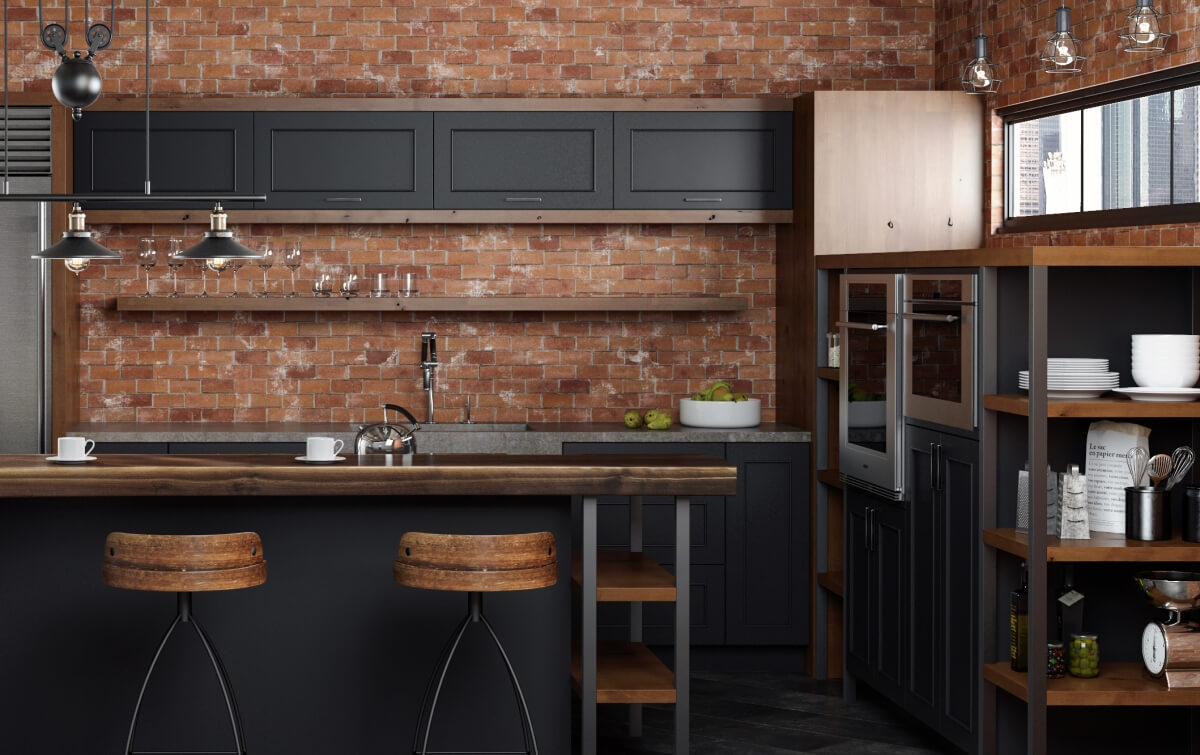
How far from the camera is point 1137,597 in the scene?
4.26 m

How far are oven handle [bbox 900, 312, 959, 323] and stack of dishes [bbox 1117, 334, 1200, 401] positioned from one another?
593 mm

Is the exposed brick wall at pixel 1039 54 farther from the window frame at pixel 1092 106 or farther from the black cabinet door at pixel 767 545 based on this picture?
the black cabinet door at pixel 767 545

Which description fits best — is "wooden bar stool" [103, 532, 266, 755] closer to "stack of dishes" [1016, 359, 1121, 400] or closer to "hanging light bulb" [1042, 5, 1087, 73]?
"stack of dishes" [1016, 359, 1121, 400]

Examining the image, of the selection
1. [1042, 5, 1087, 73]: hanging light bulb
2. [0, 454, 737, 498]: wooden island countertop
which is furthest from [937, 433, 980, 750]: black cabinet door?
[1042, 5, 1087, 73]: hanging light bulb


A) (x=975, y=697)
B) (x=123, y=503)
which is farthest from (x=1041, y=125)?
(x=123, y=503)

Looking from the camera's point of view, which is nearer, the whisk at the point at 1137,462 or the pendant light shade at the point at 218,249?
the whisk at the point at 1137,462

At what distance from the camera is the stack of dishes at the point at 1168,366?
401 centimetres

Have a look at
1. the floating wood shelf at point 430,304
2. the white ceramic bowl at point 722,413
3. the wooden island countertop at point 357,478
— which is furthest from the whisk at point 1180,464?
the floating wood shelf at point 430,304

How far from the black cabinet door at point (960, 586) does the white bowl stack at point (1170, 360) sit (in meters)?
0.58

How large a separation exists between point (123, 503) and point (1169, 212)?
12.6 feet

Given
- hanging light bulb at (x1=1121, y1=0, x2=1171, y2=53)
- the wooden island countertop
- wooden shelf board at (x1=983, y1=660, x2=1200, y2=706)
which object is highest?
hanging light bulb at (x1=1121, y1=0, x2=1171, y2=53)

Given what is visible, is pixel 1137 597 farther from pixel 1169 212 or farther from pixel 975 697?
pixel 1169 212

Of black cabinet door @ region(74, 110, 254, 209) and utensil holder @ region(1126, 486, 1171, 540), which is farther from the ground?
black cabinet door @ region(74, 110, 254, 209)

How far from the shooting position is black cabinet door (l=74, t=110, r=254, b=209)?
244 inches
